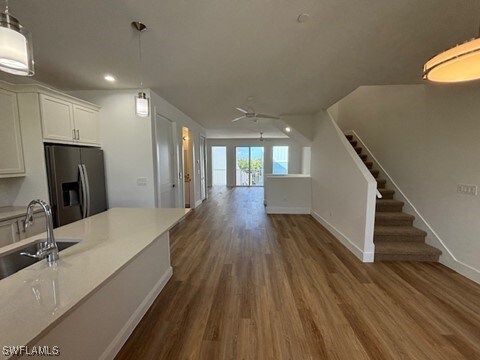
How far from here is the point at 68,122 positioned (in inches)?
117

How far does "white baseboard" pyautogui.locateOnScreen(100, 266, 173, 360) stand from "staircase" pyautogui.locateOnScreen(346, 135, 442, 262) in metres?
2.94

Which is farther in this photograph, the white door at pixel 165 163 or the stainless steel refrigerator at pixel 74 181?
the white door at pixel 165 163

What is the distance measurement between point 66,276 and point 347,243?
367cm

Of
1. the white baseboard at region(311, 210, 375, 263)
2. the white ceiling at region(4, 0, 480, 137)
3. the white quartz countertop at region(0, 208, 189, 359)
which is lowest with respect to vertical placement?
the white baseboard at region(311, 210, 375, 263)

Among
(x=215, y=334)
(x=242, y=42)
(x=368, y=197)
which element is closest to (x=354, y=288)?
(x=368, y=197)

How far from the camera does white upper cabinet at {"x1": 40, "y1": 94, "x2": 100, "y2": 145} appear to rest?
268 cm

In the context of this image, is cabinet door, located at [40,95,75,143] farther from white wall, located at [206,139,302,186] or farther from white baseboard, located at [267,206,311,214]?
white wall, located at [206,139,302,186]

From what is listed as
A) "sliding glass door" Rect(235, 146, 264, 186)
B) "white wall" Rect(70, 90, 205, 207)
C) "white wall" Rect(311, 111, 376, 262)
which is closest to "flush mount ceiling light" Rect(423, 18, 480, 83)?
"white wall" Rect(311, 111, 376, 262)

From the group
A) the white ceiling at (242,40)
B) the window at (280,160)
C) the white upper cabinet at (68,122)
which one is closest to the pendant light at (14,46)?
the white ceiling at (242,40)

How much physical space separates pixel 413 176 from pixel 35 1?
5.01 m

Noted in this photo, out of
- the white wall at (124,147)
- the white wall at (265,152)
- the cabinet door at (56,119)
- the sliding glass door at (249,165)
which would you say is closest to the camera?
the cabinet door at (56,119)

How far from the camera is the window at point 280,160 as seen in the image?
10977 mm

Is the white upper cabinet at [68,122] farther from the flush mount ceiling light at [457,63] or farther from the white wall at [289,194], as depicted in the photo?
the white wall at [289,194]

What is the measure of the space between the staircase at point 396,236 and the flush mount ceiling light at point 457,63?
2.45 meters
